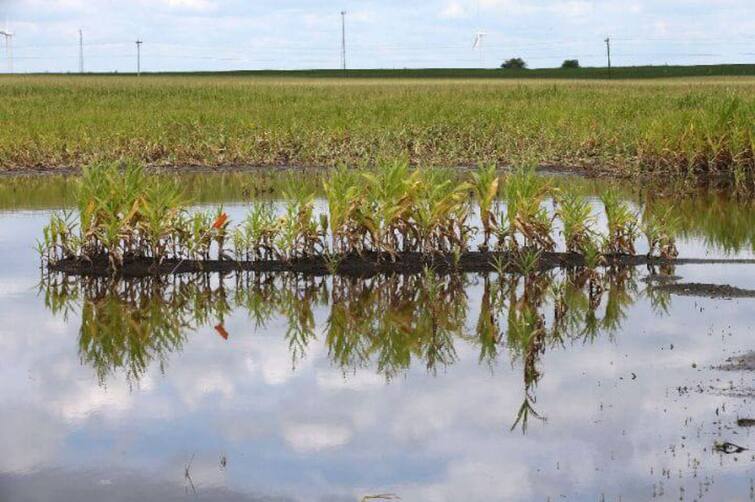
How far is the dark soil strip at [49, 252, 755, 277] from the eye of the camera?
15250mm

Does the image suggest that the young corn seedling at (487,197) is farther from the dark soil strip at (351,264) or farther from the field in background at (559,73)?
the field in background at (559,73)

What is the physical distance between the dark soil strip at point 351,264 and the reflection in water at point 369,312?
10.4 inches

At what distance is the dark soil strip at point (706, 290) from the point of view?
13.8 metres

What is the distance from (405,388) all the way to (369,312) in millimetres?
3048

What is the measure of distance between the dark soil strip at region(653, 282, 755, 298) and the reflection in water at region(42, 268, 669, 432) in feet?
0.91

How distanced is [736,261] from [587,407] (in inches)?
285

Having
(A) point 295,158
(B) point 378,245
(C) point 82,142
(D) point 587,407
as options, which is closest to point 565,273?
(B) point 378,245

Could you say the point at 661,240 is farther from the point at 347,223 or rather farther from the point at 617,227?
the point at 347,223

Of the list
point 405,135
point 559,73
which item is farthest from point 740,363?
point 559,73

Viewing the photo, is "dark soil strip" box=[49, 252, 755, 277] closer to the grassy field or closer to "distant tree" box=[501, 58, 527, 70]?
the grassy field

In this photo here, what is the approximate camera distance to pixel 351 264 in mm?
15297

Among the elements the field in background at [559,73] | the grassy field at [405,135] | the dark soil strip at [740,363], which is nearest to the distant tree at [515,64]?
the field in background at [559,73]

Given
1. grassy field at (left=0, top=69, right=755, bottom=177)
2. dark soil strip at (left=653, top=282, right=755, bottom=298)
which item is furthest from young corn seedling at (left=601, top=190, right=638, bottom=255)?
grassy field at (left=0, top=69, right=755, bottom=177)

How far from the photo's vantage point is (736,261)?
16.1 meters
